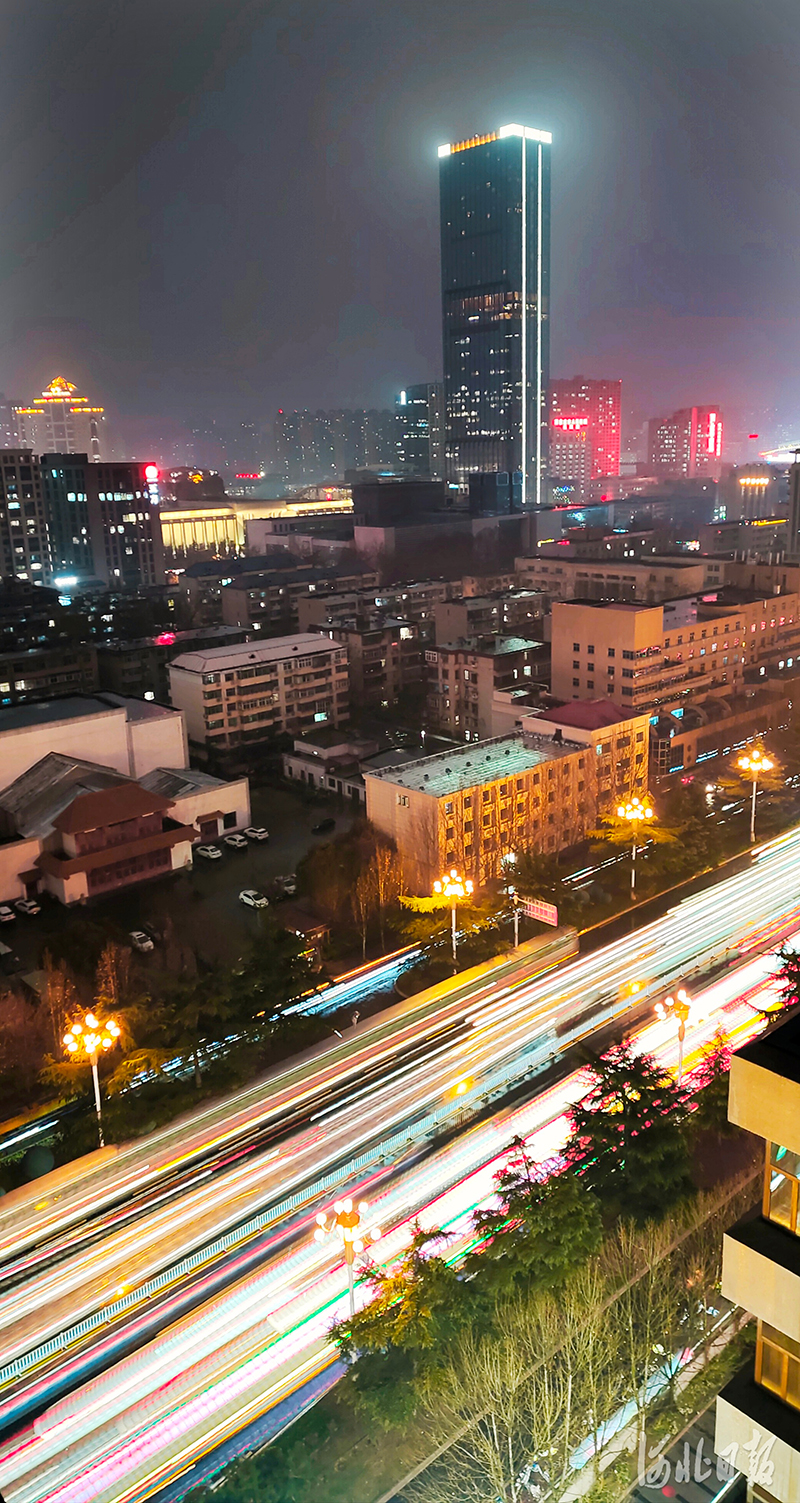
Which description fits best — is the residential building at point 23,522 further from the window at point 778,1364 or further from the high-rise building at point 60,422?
the window at point 778,1364

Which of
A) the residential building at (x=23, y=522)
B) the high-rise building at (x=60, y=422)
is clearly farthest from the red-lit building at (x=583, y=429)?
the residential building at (x=23, y=522)

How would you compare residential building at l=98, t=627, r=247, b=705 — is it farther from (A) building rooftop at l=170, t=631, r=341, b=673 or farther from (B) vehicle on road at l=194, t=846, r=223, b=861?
(B) vehicle on road at l=194, t=846, r=223, b=861

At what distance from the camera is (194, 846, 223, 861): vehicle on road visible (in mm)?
18953

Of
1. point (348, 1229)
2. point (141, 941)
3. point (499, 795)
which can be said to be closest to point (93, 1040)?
point (348, 1229)

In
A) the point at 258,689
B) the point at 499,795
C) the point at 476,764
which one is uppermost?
the point at 258,689

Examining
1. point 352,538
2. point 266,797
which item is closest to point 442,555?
point 352,538

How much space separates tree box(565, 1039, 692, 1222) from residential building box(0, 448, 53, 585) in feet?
138

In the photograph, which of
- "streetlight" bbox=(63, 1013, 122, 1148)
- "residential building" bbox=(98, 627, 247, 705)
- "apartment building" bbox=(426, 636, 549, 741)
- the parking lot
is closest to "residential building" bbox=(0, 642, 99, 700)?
"residential building" bbox=(98, 627, 247, 705)

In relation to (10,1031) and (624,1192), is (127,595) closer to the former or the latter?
(10,1031)

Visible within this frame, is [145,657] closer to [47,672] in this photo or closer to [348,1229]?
[47,672]

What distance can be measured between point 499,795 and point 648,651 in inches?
321

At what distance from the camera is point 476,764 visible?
17.2 metres

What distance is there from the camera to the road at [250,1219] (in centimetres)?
709

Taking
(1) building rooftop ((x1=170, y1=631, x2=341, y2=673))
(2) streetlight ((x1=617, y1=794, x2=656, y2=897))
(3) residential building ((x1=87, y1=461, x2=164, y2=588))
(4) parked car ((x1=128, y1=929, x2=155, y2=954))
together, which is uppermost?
(3) residential building ((x1=87, y1=461, x2=164, y2=588))
